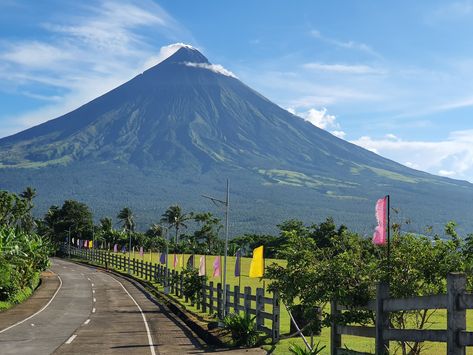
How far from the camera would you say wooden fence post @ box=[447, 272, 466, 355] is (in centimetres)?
868

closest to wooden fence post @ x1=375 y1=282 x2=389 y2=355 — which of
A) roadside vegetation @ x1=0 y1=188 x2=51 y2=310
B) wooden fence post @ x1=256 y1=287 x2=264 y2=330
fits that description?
wooden fence post @ x1=256 y1=287 x2=264 y2=330

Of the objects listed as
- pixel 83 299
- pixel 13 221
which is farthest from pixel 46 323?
pixel 13 221

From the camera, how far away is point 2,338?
2006 centimetres

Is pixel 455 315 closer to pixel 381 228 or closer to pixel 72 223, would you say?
pixel 381 228

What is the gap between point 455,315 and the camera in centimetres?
876

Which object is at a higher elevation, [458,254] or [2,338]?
[458,254]

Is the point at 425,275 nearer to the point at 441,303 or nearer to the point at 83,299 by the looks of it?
the point at 441,303

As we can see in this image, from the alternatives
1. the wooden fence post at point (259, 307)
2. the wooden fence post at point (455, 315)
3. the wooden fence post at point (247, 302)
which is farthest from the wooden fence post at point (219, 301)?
the wooden fence post at point (455, 315)

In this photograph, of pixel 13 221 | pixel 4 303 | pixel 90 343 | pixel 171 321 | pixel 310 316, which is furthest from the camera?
pixel 13 221

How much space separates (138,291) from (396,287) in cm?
3641

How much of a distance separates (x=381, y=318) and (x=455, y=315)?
2.49 meters

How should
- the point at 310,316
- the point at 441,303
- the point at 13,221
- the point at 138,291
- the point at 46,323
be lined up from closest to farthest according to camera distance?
the point at 441,303 < the point at 310,316 < the point at 46,323 < the point at 138,291 < the point at 13,221

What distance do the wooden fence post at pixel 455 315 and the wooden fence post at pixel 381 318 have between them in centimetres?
229

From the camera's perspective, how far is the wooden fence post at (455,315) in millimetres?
8680
